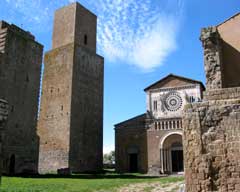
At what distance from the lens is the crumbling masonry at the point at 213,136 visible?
5879 millimetres

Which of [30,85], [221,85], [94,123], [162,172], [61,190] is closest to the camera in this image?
[221,85]

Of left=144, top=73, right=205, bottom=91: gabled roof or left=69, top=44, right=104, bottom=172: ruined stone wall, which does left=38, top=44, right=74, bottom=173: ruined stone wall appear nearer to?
left=69, top=44, right=104, bottom=172: ruined stone wall

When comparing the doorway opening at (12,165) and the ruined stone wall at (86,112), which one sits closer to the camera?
the doorway opening at (12,165)

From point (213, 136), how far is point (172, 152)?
21.7 metres

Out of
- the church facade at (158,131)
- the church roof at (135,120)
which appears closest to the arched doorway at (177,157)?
the church facade at (158,131)

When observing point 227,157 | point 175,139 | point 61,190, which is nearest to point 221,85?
point 227,157

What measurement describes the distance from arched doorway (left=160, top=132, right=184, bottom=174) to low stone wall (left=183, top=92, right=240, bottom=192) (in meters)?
20.6

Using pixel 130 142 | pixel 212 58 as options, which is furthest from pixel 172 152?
pixel 212 58

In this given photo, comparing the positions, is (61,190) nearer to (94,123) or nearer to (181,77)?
(94,123)

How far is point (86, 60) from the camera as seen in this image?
28.3 metres

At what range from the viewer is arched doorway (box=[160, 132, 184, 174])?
2670 cm

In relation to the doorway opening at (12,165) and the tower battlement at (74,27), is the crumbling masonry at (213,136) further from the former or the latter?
the tower battlement at (74,27)

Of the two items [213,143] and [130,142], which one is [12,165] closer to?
[130,142]

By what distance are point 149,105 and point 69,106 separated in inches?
318
